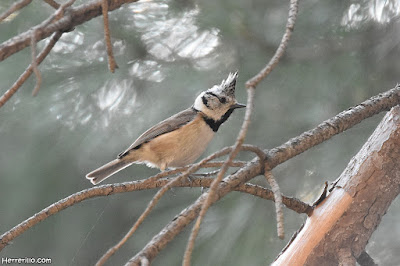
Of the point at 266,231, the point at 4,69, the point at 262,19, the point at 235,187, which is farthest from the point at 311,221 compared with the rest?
the point at 4,69

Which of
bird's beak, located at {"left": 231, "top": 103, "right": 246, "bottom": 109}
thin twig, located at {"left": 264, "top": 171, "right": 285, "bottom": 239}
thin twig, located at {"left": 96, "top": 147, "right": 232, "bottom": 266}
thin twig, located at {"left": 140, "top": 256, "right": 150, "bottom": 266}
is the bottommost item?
bird's beak, located at {"left": 231, "top": 103, "right": 246, "bottom": 109}

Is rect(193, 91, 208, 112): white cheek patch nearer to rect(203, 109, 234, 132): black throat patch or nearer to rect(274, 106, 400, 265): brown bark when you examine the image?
rect(203, 109, 234, 132): black throat patch

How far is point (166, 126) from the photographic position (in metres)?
1.66

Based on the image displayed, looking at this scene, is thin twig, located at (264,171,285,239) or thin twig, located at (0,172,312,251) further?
thin twig, located at (0,172,312,251)

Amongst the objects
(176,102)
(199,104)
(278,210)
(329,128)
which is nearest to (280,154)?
(329,128)

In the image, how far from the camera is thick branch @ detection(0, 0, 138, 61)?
775mm

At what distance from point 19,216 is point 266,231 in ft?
2.01

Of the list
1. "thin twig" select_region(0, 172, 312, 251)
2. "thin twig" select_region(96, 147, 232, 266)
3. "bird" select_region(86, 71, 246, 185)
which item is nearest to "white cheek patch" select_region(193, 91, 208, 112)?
"bird" select_region(86, 71, 246, 185)

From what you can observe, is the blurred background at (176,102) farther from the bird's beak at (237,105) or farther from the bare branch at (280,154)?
the bare branch at (280,154)

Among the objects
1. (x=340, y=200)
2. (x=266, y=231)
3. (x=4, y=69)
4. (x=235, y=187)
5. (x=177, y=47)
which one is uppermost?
(x=4, y=69)

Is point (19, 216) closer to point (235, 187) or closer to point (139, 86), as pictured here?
point (139, 86)

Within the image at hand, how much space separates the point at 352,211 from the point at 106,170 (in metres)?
0.72

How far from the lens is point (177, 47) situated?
4.99 ft

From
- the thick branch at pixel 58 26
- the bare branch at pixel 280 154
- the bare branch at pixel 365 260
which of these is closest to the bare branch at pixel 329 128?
the bare branch at pixel 280 154
